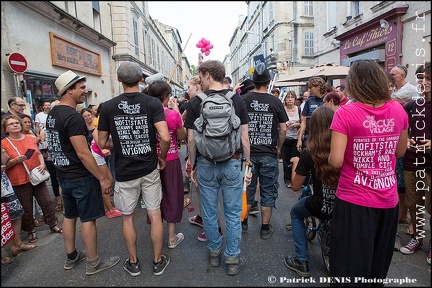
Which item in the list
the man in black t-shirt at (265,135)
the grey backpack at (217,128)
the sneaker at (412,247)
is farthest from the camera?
the man in black t-shirt at (265,135)

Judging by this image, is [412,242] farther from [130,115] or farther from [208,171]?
[130,115]

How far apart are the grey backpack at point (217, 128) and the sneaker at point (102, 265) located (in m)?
1.57

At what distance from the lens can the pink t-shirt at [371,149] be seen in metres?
1.79

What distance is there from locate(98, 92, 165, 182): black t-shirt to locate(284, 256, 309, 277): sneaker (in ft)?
5.57

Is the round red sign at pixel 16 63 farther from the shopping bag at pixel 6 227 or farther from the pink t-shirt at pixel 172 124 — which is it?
the pink t-shirt at pixel 172 124

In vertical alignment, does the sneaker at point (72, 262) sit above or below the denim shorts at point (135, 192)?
below

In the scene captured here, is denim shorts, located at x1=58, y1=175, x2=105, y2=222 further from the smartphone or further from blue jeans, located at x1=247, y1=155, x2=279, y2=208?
blue jeans, located at x1=247, y1=155, x2=279, y2=208

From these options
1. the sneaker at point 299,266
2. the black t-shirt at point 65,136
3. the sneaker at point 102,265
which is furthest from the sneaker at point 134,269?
the sneaker at point 299,266

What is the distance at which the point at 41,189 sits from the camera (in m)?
3.60

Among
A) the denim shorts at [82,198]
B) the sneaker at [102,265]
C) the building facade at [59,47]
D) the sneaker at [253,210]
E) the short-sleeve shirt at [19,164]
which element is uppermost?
the building facade at [59,47]

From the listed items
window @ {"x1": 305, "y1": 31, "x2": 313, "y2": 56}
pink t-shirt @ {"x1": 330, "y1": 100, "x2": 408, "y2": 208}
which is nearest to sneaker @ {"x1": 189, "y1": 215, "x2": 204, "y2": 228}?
pink t-shirt @ {"x1": 330, "y1": 100, "x2": 408, "y2": 208}

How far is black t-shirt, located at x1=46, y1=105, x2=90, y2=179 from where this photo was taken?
247 cm

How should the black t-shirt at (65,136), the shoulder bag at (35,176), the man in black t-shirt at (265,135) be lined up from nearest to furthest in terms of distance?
the black t-shirt at (65,136) < the man in black t-shirt at (265,135) < the shoulder bag at (35,176)

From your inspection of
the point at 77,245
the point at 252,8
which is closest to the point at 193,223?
the point at 77,245
